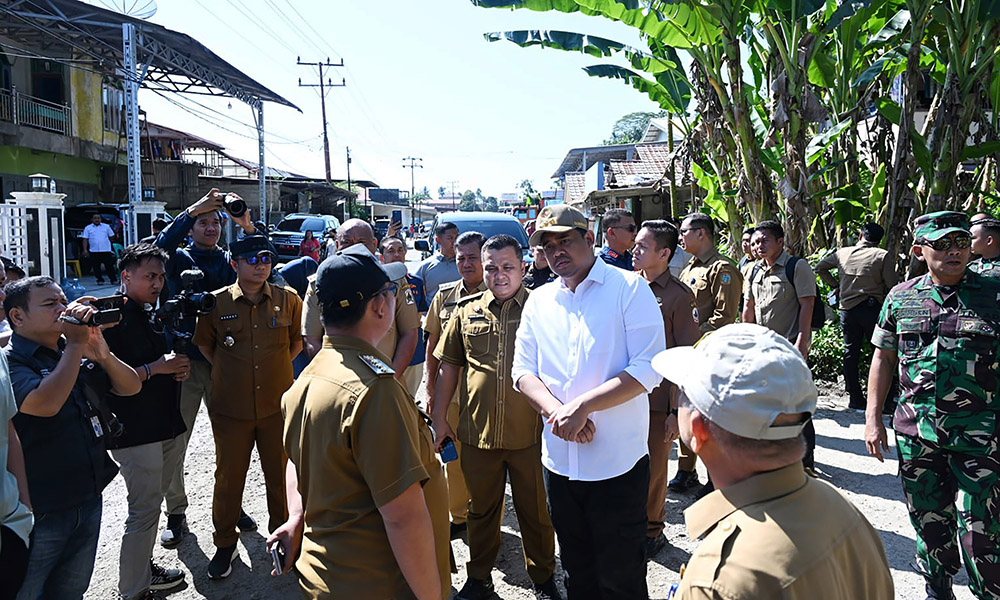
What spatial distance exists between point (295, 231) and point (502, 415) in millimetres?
19698

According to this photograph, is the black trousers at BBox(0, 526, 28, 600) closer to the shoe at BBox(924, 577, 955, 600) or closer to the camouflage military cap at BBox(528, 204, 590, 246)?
the camouflage military cap at BBox(528, 204, 590, 246)

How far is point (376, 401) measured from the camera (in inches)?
74.1

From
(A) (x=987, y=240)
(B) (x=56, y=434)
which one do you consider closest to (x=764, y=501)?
(B) (x=56, y=434)

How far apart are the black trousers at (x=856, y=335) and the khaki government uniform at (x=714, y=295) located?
8.48 ft

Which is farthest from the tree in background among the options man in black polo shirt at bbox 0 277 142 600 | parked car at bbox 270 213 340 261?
man in black polo shirt at bbox 0 277 142 600

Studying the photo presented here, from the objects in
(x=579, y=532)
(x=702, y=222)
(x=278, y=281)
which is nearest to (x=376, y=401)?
(x=579, y=532)

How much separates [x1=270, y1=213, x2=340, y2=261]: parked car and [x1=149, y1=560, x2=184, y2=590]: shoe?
16.1 meters

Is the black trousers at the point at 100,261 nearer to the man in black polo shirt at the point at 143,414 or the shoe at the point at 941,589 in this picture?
the man in black polo shirt at the point at 143,414

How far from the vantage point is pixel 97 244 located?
15.9m

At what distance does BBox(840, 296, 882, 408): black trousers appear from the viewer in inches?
260

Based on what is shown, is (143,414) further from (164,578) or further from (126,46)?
(126,46)

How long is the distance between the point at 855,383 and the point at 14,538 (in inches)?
268

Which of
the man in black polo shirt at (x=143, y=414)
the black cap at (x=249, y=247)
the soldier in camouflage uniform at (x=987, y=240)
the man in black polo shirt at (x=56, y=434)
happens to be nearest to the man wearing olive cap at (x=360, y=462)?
the man in black polo shirt at (x=56, y=434)

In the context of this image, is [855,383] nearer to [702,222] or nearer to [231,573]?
[702,222]
